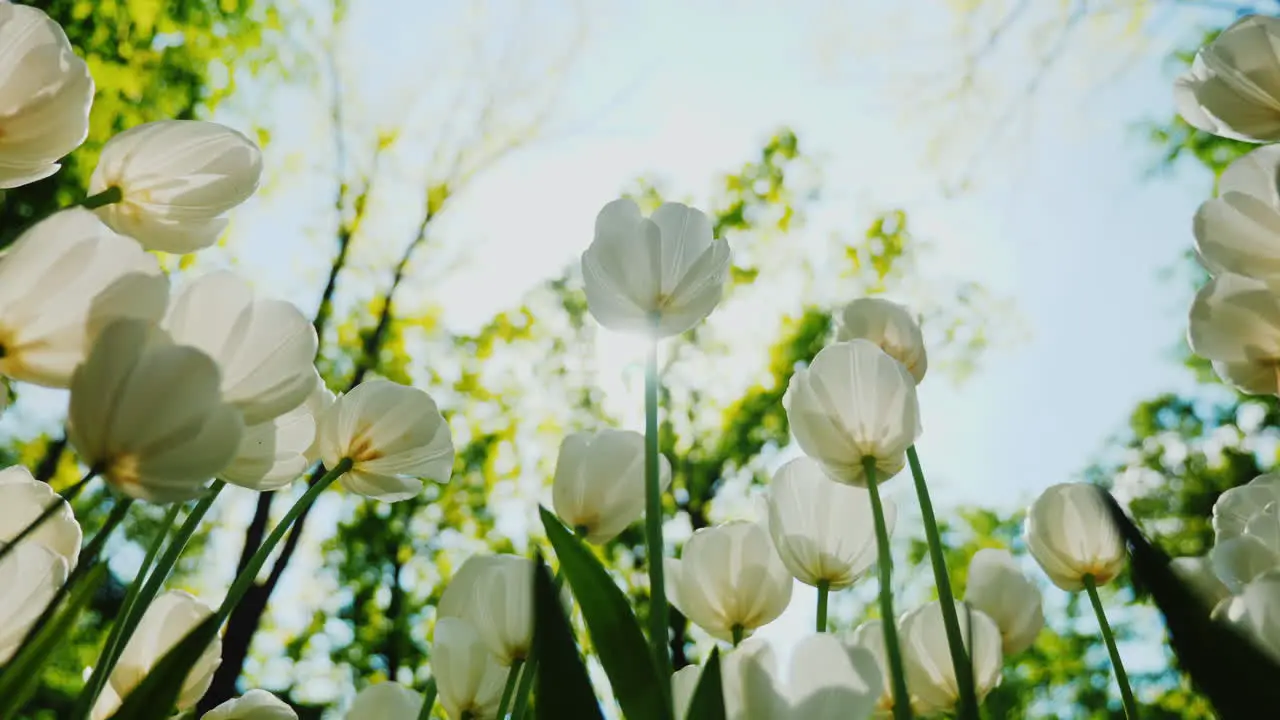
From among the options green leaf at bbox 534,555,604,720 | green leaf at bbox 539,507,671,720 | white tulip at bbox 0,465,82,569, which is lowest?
white tulip at bbox 0,465,82,569

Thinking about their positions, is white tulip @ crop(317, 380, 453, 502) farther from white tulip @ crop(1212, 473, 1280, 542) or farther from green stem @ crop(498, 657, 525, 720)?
white tulip @ crop(1212, 473, 1280, 542)

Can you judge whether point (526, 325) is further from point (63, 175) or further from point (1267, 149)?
point (1267, 149)

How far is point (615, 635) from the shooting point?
1.38 ft

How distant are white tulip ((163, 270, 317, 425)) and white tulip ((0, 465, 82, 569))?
18 centimetres

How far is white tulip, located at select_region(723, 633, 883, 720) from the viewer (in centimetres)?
39

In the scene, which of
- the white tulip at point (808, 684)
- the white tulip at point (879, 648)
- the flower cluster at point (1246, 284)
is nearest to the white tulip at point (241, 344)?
the white tulip at point (808, 684)

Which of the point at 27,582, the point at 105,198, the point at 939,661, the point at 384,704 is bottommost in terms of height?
the point at 384,704

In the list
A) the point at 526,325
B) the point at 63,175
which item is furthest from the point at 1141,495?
the point at 63,175

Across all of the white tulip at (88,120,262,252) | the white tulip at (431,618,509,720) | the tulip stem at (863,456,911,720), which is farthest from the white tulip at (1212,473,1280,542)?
the white tulip at (88,120,262,252)

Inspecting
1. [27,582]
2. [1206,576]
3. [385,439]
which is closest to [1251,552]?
[1206,576]

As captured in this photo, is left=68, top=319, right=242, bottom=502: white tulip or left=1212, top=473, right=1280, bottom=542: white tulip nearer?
left=68, top=319, right=242, bottom=502: white tulip

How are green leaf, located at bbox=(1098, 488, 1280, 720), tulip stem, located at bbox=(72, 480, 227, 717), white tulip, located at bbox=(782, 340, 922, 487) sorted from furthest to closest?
1. white tulip, located at bbox=(782, 340, 922, 487)
2. tulip stem, located at bbox=(72, 480, 227, 717)
3. green leaf, located at bbox=(1098, 488, 1280, 720)

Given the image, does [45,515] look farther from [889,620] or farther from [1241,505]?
[1241,505]

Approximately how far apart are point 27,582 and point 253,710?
6.3 inches
